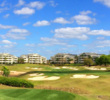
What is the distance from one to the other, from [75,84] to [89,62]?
363 feet

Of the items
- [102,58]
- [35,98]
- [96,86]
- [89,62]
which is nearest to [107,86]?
[96,86]

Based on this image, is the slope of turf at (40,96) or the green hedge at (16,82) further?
the green hedge at (16,82)

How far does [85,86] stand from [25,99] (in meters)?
16.4

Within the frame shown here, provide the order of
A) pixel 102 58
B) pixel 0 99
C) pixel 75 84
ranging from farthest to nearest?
1. pixel 102 58
2. pixel 75 84
3. pixel 0 99

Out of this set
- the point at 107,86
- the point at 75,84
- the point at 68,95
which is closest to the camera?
the point at 68,95

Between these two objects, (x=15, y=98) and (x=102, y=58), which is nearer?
(x=15, y=98)

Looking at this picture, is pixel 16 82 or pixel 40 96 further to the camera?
pixel 16 82

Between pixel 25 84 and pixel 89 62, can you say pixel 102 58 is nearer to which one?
pixel 89 62

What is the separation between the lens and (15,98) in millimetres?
14492

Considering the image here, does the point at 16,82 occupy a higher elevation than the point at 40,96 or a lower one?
higher

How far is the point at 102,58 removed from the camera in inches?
5049

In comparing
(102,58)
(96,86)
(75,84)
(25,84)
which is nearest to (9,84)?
(25,84)

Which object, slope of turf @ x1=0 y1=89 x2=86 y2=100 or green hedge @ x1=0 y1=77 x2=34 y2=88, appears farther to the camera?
green hedge @ x1=0 y1=77 x2=34 y2=88

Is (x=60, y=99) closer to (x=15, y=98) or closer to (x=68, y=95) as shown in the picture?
(x=68, y=95)
